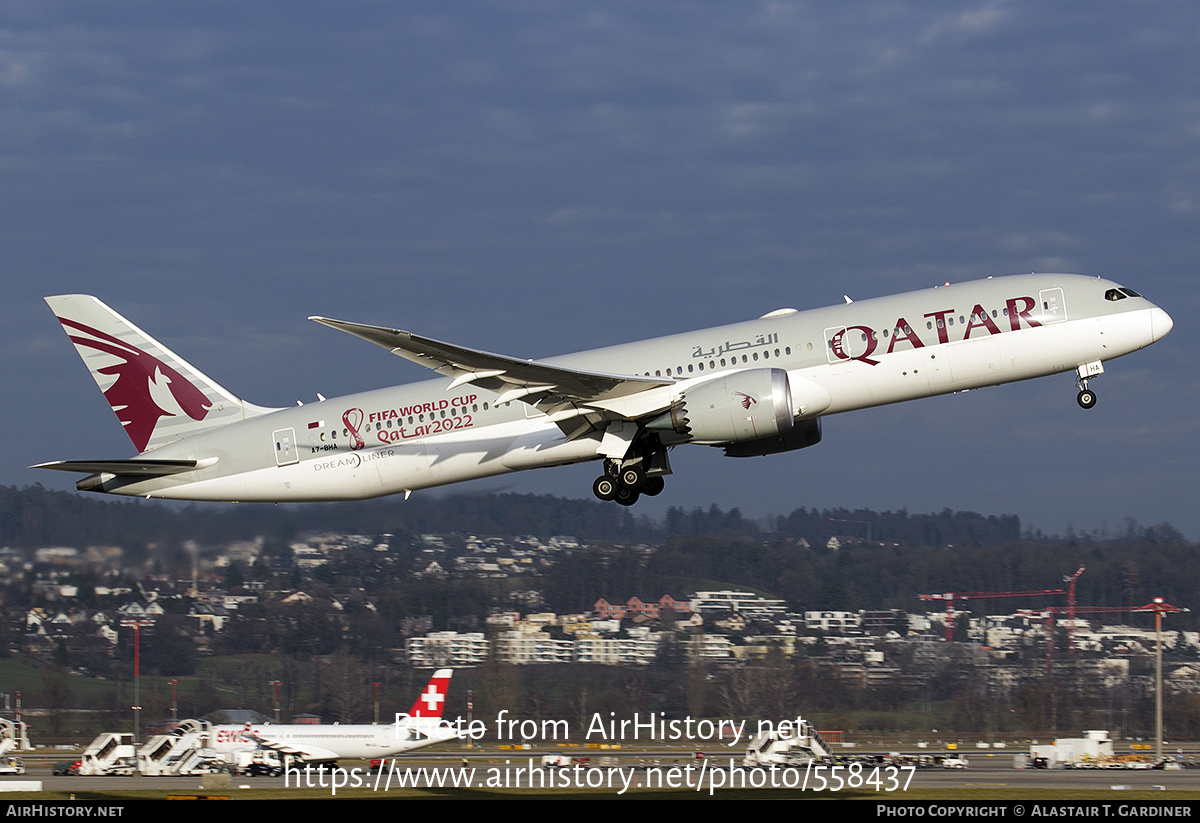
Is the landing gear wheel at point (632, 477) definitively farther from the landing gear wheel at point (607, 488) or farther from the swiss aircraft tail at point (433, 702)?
the swiss aircraft tail at point (433, 702)

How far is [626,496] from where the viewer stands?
34781 mm

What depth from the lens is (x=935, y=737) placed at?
202ft

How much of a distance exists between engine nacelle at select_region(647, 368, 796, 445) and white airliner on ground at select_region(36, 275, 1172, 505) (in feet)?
0.11

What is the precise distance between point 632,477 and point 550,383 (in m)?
4.11

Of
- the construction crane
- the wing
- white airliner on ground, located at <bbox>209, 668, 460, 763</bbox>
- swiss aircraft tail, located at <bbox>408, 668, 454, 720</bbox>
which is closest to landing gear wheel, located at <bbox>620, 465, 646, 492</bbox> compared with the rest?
→ the wing

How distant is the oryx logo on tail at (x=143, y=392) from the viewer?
37969 millimetres

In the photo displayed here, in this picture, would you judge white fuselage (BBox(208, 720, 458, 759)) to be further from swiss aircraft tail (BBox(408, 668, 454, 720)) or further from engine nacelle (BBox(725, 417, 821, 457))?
engine nacelle (BBox(725, 417, 821, 457))

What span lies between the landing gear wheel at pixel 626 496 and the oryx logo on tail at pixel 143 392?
12.7 meters

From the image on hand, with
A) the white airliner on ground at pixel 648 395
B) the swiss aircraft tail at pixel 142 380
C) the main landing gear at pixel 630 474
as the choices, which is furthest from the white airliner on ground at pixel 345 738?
the main landing gear at pixel 630 474

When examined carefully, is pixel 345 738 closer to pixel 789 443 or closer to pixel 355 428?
pixel 355 428

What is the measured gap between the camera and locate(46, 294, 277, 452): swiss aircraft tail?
37.9 meters

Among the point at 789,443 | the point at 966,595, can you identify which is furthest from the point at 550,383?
the point at 966,595
